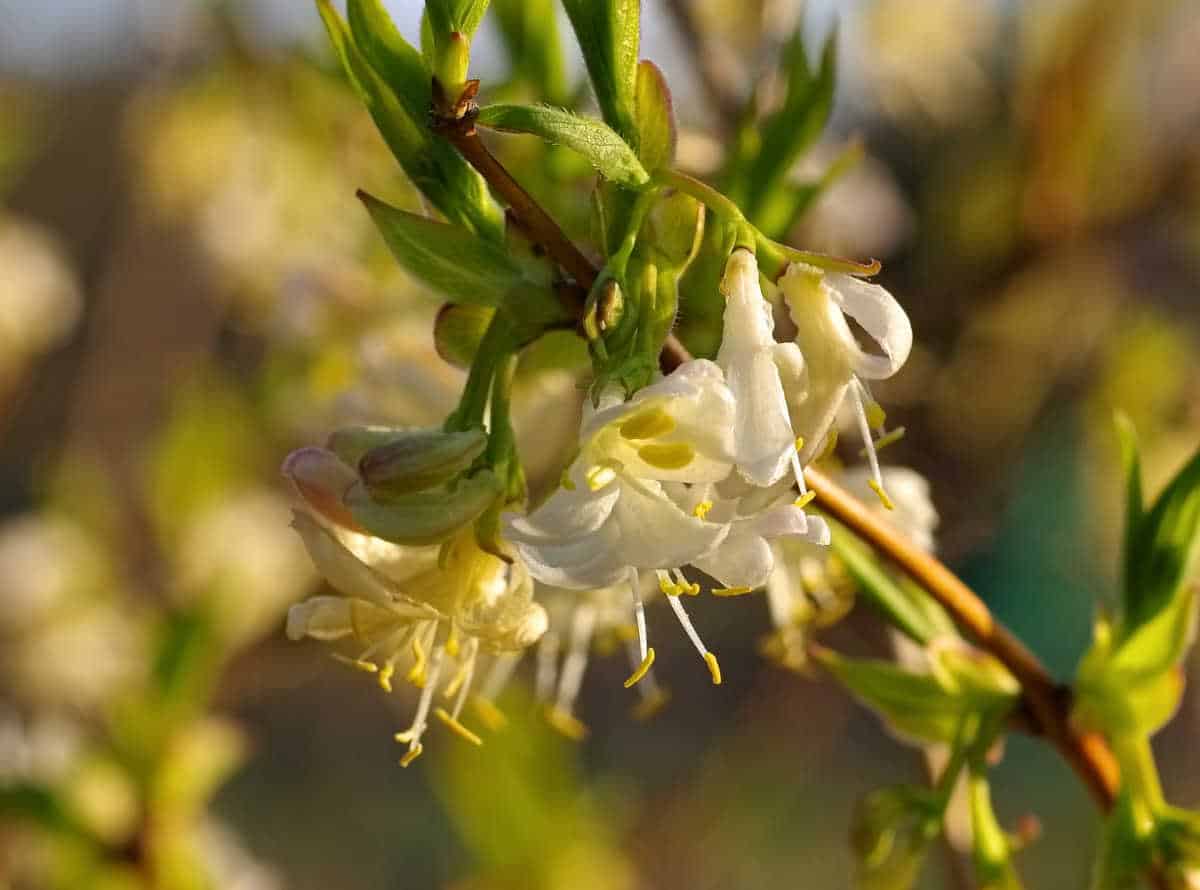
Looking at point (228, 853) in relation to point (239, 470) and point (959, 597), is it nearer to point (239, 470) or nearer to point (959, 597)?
point (239, 470)

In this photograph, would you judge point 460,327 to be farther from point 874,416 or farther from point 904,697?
point 904,697

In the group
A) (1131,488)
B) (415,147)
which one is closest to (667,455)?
(415,147)

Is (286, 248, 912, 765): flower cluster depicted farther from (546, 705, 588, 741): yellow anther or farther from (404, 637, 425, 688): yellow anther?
(546, 705, 588, 741): yellow anther

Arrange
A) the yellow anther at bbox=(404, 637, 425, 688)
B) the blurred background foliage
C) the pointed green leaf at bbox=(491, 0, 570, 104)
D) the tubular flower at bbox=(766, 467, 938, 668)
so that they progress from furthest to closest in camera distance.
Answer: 1. the blurred background foliage
2. the pointed green leaf at bbox=(491, 0, 570, 104)
3. the tubular flower at bbox=(766, 467, 938, 668)
4. the yellow anther at bbox=(404, 637, 425, 688)

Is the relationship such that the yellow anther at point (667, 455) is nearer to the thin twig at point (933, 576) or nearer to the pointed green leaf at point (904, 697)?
the thin twig at point (933, 576)

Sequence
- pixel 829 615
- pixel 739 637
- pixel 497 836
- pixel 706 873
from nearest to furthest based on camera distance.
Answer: pixel 829 615, pixel 497 836, pixel 706 873, pixel 739 637

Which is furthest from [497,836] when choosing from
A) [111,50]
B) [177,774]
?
[111,50]

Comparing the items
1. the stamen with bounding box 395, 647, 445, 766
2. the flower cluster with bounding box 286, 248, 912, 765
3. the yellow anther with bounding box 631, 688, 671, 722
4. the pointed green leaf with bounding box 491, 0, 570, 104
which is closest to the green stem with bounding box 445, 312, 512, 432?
the flower cluster with bounding box 286, 248, 912, 765
